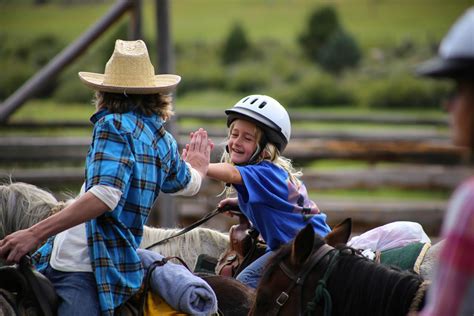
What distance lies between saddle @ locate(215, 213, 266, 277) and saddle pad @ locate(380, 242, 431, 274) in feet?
2.57

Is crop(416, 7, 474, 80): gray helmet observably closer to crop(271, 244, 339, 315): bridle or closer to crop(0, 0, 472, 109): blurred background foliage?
crop(271, 244, 339, 315): bridle

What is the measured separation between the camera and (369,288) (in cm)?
324

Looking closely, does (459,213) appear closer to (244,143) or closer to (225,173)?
(225,173)

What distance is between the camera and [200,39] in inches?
1292

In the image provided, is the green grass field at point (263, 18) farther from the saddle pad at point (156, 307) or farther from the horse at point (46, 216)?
the saddle pad at point (156, 307)

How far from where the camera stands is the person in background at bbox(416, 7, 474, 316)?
2.02 meters

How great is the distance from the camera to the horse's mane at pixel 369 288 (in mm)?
3186

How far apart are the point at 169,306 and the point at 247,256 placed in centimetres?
111

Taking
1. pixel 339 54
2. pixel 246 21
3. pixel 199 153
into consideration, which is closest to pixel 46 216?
pixel 199 153

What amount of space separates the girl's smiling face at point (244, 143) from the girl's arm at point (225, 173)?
0.65 feet

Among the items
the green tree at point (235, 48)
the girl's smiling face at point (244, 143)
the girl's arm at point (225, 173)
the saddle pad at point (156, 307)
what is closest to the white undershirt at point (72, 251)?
the saddle pad at point (156, 307)

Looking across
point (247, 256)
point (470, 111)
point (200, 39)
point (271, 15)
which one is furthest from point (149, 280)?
point (271, 15)

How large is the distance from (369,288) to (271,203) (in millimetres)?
1548

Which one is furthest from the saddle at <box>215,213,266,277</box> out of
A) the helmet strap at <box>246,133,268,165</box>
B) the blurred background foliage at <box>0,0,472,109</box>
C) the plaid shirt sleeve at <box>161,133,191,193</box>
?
the blurred background foliage at <box>0,0,472,109</box>
